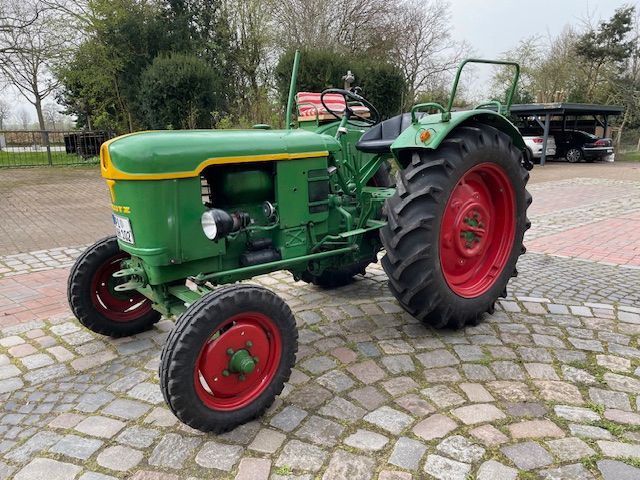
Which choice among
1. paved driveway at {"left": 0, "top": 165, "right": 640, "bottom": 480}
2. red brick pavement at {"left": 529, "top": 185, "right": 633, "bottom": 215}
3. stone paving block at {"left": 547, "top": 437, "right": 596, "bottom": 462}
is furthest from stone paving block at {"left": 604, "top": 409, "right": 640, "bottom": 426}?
red brick pavement at {"left": 529, "top": 185, "right": 633, "bottom": 215}

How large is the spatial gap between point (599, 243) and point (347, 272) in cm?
355

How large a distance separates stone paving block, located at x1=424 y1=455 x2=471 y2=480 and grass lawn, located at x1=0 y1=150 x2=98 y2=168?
17563mm

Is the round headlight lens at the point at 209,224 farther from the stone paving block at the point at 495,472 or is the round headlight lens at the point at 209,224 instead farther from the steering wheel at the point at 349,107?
the stone paving block at the point at 495,472

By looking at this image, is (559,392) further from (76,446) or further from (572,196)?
(572,196)

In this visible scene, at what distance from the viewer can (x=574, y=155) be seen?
19406mm

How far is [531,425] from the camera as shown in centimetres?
225

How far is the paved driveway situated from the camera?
2029mm

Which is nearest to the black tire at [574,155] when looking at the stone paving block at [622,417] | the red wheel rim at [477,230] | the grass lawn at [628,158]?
the grass lawn at [628,158]

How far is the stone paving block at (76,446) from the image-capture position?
2.12 meters

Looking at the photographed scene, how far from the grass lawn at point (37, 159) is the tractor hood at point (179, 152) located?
1636 centimetres

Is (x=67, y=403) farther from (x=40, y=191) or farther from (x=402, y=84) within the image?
(x=402, y=84)

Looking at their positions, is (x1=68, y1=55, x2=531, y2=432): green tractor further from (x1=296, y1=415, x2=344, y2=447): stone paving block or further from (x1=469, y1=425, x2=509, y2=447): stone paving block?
(x1=469, y1=425, x2=509, y2=447): stone paving block

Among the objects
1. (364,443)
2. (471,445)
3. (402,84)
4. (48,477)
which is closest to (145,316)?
(48,477)

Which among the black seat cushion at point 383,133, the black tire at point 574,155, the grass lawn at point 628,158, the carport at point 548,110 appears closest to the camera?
the black seat cushion at point 383,133
